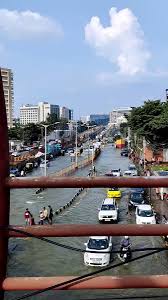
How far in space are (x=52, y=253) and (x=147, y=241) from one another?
11.1ft

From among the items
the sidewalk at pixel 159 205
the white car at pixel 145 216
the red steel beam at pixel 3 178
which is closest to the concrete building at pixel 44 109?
the sidewalk at pixel 159 205

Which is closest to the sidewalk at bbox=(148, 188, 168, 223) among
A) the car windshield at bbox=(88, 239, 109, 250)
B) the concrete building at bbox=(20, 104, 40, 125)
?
the car windshield at bbox=(88, 239, 109, 250)

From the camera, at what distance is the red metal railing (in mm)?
1659

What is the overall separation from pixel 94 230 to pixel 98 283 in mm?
192

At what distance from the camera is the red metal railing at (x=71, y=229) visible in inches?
65.3

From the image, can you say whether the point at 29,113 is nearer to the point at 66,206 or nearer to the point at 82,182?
the point at 66,206

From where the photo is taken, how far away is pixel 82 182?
1.67 metres

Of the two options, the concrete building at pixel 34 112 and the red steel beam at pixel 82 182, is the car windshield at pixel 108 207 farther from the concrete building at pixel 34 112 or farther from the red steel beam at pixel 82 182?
the concrete building at pixel 34 112

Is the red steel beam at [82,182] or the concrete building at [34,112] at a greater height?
the concrete building at [34,112]

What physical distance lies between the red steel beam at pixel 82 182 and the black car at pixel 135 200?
2118 centimetres

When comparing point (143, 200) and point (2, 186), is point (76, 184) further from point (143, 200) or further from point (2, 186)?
point (143, 200)

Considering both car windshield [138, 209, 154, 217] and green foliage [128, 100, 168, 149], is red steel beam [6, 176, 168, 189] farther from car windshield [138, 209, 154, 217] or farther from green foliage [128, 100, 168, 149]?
green foliage [128, 100, 168, 149]

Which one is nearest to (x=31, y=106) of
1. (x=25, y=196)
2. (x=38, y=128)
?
(x=38, y=128)

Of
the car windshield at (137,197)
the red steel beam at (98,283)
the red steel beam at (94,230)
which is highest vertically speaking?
the red steel beam at (94,230)
